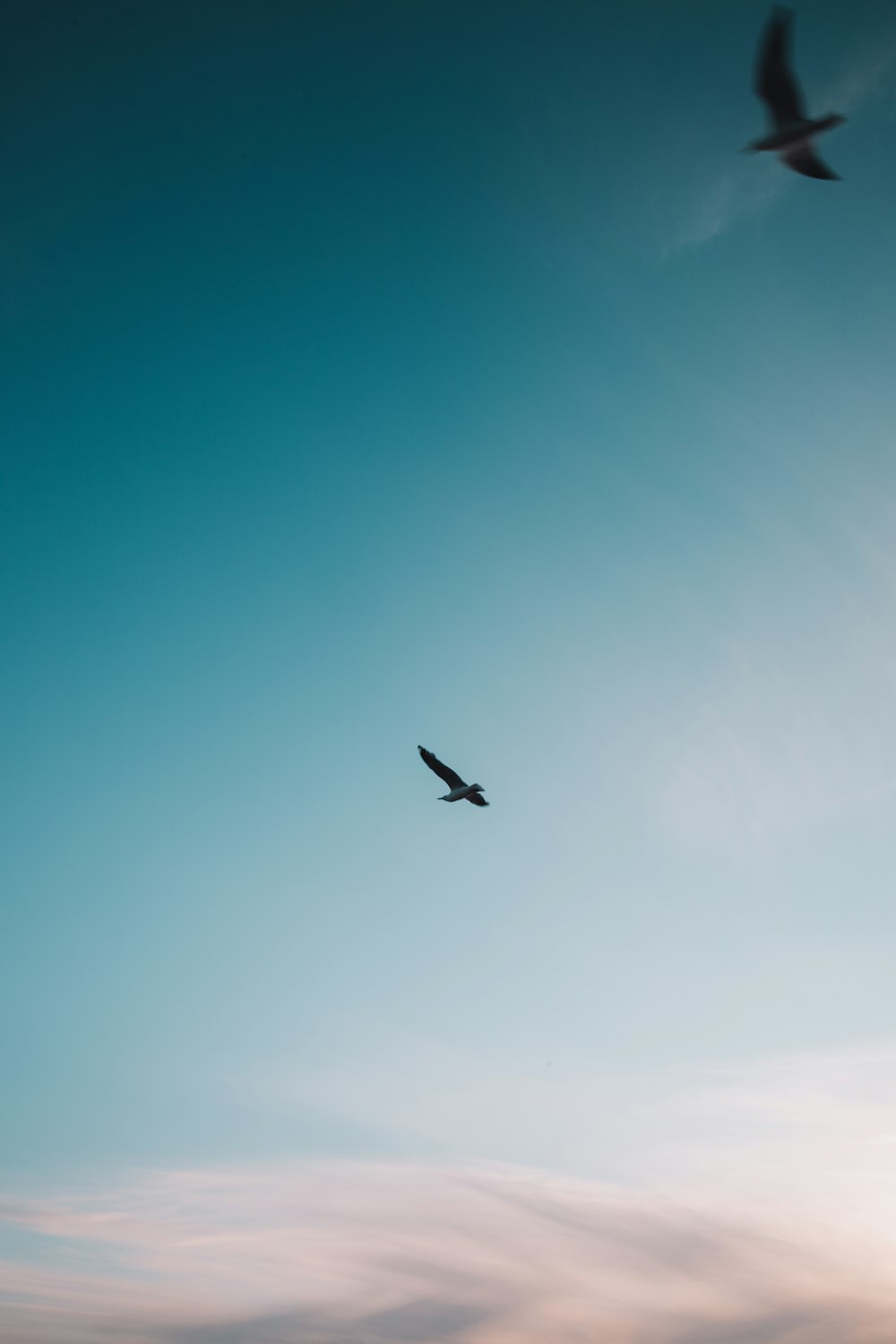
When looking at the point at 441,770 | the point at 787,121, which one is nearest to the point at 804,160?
the point at 787,121

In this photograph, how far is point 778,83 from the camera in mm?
21875

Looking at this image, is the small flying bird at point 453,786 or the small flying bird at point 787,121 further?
the small flying bird at point 453,786

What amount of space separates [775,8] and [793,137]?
130 inches

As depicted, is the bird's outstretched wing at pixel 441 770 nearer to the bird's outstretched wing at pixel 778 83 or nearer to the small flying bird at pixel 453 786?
the small flying bird at pixel 453 786

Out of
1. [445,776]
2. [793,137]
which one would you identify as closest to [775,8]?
[793,137]

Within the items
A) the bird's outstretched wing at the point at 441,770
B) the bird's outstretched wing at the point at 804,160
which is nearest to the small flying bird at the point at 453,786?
the bird's outstretched wing at the point at 441,770

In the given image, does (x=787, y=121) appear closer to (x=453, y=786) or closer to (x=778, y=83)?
(x=778, y=83)

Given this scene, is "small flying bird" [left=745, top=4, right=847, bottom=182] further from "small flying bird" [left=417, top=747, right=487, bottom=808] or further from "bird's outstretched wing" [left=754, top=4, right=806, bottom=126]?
"small flying bird" [left=417, top=747, right=487, bottom=808]

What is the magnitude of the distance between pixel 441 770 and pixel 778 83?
25.6 metres

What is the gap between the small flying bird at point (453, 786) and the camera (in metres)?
36.0

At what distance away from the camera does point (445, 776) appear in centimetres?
3694

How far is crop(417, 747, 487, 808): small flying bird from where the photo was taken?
36.0 metres

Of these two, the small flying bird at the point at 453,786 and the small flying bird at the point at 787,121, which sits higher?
the small flying bird at the point at 787,121

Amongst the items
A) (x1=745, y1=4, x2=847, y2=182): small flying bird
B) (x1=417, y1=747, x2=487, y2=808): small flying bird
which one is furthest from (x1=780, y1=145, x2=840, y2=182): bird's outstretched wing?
(x1=417, y1=747, x2=487, y2=808): small flying bird
